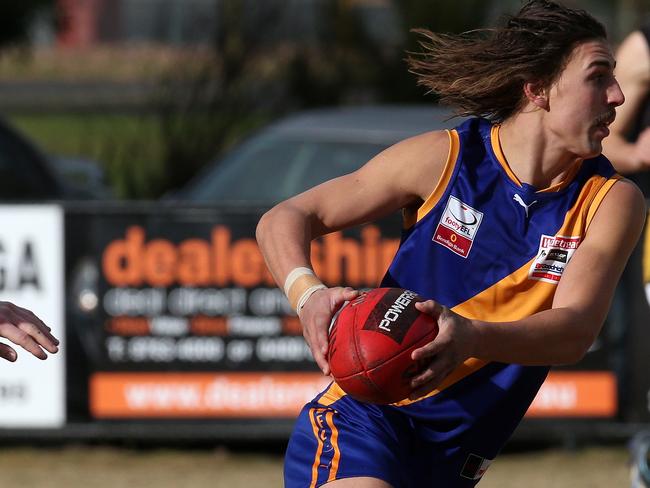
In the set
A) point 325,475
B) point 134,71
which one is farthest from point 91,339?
point 134,71

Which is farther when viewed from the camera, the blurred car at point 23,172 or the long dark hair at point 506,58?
the blurred car at point 23,172

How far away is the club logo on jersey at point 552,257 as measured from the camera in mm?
3662

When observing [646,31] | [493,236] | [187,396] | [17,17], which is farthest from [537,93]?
[17,17]

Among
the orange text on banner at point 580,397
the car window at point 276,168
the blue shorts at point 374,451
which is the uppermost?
the blue shorts at point 374,451

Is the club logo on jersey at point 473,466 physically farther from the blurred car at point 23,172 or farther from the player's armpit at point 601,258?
the blurred car at point 23,172

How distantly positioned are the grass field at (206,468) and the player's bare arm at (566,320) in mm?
4077

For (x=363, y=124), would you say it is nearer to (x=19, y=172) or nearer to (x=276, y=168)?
(x=276, y=168)

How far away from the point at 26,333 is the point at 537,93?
5.03 ft

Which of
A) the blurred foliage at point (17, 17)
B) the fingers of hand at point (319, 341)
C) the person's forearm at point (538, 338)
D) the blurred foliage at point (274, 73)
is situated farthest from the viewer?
the blurred foliage at point (17, 17)

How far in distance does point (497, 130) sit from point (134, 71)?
41.3 metres

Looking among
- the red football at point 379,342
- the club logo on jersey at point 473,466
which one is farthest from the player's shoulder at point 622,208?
the club logo on jersey at point 473,466

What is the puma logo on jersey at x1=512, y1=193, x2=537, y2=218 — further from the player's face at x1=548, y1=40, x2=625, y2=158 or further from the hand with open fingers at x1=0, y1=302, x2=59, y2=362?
the hand with open fingers at x1=0, y1=302, x2=59, y2=362

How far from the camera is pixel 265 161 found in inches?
356

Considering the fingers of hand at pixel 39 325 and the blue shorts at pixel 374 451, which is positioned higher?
the fingers of hand at pixel 39 325
